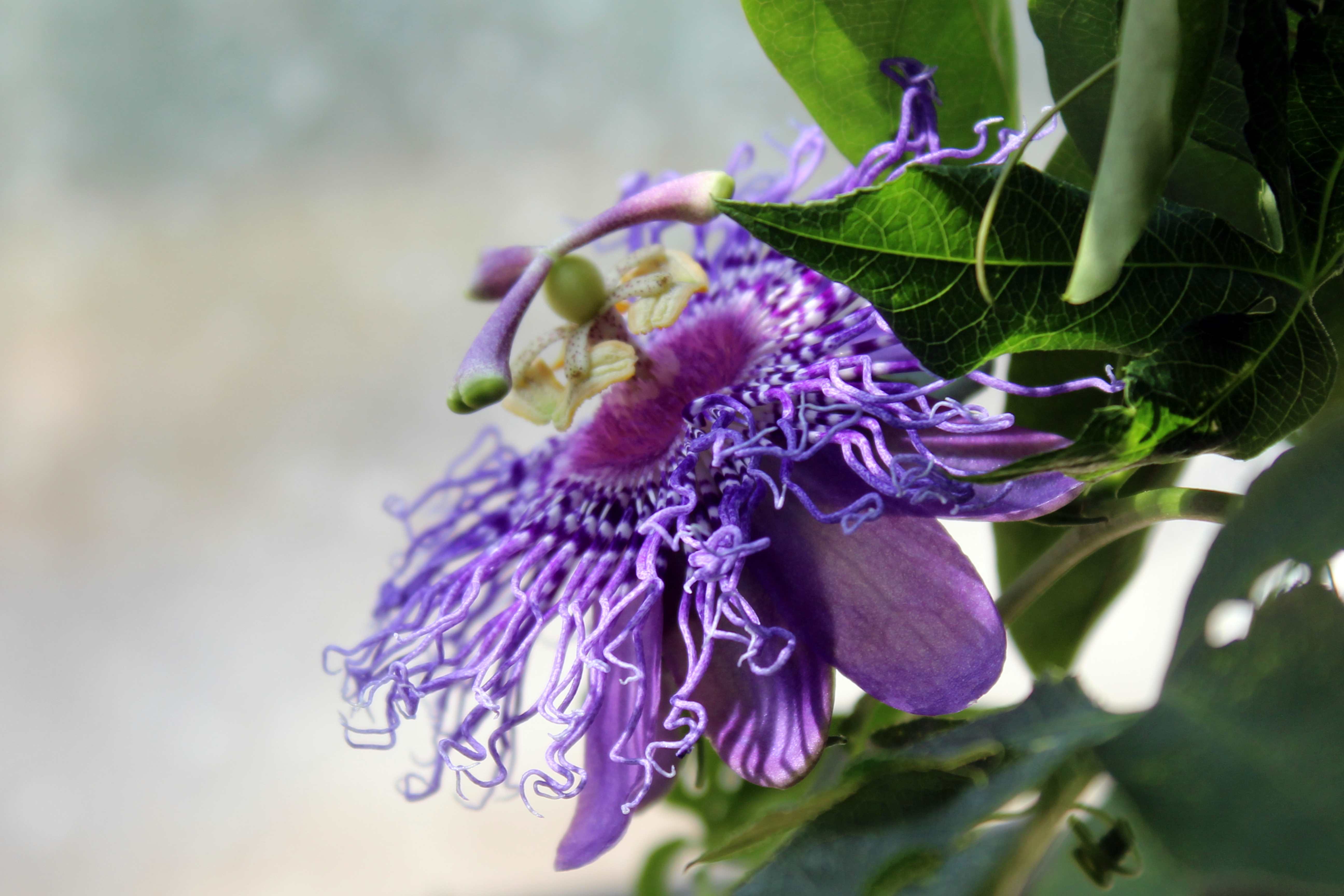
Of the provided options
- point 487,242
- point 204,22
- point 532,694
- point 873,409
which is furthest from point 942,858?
point 204,22

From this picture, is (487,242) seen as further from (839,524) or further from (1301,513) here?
(1301,513)

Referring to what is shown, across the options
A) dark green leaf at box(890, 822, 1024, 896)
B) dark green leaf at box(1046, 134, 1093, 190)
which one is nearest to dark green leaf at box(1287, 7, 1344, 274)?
dark green leaf at box(1046, 134, 1093, 190)

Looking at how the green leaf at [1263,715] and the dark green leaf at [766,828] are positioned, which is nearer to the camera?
the green leaf at [1263,715]

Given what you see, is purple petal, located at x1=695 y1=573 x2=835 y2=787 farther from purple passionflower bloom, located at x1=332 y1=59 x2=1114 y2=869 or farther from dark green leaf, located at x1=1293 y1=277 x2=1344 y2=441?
dark green leaf, located at x1=1293 y1=277 x2=1344 y2=441

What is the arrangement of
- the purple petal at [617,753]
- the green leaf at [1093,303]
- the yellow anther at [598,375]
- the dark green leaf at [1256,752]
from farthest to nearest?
the yellow anther at [598,375], the purple petal at [617,753], the green leaf at [1093,303], the dark green leaf at [1256,752]

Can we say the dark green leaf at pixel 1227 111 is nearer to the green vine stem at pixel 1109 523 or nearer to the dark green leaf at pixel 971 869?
the green vine stem at pixel 1109 523

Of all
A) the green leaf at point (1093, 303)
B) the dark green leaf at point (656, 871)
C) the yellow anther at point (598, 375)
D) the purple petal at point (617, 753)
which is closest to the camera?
the green leaf at point (1093, 303)

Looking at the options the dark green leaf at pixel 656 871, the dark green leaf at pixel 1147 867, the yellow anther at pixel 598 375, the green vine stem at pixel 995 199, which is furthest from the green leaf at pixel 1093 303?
the dark green leaf at pixel 656 871

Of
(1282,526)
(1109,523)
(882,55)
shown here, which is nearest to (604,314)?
(882,55)
